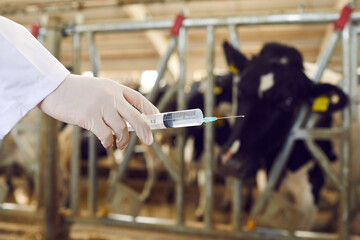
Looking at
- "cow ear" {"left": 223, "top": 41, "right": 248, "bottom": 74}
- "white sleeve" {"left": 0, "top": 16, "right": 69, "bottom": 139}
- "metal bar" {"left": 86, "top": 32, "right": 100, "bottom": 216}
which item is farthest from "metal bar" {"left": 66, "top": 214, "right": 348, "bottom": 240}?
"white sleeve" {"left": 0, "top": 16, "right": 69, "bottom": 139}

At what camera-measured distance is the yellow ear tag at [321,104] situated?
2016 mm

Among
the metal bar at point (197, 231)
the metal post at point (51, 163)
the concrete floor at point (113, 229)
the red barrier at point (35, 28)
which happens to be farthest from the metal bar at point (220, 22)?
the metal bar at point (197, 231)

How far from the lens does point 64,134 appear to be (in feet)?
11.7

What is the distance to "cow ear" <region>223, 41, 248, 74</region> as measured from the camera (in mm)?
2248

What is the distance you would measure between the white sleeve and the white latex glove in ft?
0.09

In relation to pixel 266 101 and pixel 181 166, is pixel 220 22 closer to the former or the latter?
pixel 266 101

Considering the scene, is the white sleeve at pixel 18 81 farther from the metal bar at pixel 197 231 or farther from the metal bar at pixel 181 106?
the metal bar at pixel 197 231

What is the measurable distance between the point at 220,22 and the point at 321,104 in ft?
2.63

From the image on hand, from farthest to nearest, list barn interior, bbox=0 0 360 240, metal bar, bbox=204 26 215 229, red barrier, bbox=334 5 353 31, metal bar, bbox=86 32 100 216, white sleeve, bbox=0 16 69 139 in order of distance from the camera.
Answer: metal bar, bbox=86 32 100 216 < metal bar, bbox=204 26 215 229 < barn interior, bbox=0 0 360 240 < red barrier, bbox=334 5 353 31 < white sleeve, bbox=0 16 69 139

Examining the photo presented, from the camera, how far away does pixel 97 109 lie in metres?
0.80

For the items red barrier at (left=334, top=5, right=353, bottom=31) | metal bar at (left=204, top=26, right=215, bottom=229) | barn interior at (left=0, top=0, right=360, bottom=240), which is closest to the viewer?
red barrier at (left=334, top=5, right=353, bottom=31)

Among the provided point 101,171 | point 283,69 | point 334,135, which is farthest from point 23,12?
point 101,171

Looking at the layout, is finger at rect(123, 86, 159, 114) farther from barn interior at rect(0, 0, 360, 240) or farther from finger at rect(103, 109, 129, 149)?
barn interior at rect(0, 0, 360, 240)

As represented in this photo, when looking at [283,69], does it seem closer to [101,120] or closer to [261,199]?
[261,199]
